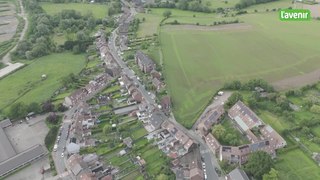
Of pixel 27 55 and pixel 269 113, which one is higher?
pixel 27 55

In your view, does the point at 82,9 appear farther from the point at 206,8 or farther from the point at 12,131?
the point at 12,131

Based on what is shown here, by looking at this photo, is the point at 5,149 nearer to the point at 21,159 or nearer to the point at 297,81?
the point at 21,159

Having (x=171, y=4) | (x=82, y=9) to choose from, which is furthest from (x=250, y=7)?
(x=82, y=9)

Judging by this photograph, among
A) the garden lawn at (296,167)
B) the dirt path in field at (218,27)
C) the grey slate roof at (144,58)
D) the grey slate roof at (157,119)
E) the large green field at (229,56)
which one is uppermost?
the dirt path in field at (218,27)

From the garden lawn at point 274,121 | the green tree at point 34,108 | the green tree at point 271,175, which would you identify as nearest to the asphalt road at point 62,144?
the green tree at point 34,108

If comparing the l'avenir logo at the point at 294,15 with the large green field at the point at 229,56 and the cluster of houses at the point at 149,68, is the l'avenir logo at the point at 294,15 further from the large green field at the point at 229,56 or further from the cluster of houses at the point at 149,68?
the cluster of houses at the point at 149,68
